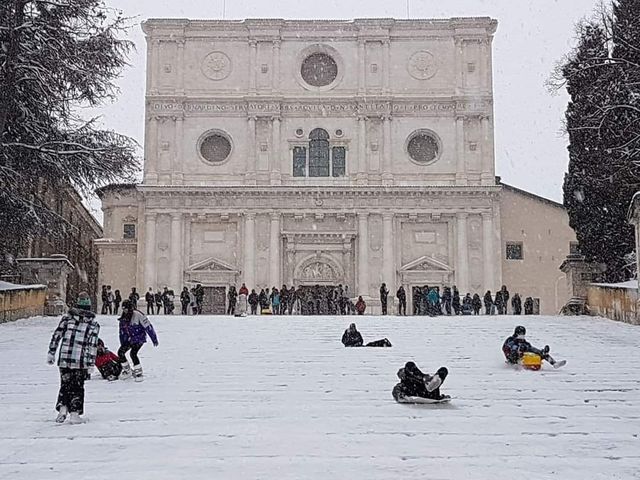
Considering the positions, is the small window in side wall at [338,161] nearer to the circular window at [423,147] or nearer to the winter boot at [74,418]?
the circular window at [423,147]

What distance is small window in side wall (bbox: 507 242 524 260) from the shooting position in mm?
39594

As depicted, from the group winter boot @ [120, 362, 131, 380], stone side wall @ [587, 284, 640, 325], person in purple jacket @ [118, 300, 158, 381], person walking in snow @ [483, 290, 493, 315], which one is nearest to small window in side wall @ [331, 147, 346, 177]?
person walking in snow @ [483, 290, 493, 315]

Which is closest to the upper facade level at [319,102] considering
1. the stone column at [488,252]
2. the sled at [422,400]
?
the stone column at [488,252]

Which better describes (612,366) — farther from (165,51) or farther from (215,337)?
(165,51)

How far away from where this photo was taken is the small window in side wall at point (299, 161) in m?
39.4

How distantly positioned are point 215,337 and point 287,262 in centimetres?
2108

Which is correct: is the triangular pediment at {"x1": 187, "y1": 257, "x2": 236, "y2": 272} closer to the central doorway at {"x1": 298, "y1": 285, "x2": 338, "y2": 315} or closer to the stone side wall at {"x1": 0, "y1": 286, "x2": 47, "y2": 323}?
the central doorway at {"x1": 298, "y1": 285, "x2": 338, "y2": 315}

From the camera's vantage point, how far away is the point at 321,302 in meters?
37.2

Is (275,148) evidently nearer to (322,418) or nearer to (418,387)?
(418,387)

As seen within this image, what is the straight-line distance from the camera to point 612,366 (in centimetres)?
1275

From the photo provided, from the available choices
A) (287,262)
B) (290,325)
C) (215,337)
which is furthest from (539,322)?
(287,262)

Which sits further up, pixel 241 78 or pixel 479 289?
pixel 241 78

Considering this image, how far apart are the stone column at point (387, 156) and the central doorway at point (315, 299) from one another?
5.05 m

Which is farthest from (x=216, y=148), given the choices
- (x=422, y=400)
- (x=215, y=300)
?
(x=422, y=400)
